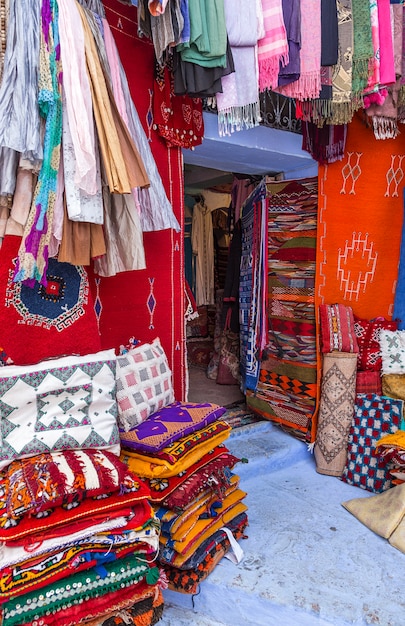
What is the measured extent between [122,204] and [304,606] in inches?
74.0

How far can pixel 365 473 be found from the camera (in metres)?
2.97

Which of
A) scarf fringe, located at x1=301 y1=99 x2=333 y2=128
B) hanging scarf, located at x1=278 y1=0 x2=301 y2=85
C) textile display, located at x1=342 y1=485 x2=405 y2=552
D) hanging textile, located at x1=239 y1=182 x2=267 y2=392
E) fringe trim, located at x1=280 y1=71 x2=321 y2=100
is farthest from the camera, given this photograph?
hanging textile, located at x1=239 y1=182 x2=267 y2=392

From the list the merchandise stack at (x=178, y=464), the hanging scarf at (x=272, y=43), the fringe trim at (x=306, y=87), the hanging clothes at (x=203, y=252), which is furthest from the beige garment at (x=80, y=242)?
the hanging clothes at (x=203, y=252)

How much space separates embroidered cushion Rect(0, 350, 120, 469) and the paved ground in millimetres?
836

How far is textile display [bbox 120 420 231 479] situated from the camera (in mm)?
1977

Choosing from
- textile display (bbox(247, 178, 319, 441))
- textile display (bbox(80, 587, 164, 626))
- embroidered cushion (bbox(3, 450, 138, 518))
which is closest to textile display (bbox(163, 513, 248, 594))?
textile display (bbox(80, 587, 164, 626))

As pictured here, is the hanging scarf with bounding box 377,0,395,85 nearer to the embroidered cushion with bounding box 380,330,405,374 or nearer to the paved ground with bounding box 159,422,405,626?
the embroidered cushion with bounding box 380,330,405,374

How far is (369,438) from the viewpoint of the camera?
9.84 ft

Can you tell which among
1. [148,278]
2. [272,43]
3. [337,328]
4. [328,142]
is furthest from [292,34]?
[337,328]

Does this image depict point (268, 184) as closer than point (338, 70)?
No

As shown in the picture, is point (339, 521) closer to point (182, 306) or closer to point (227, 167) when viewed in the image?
point (182, 306)

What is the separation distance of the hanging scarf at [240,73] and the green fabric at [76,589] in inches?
76.0

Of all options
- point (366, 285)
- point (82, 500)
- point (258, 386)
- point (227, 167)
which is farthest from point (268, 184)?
point (82, 500)

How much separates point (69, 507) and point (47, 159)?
1235 millimetres
